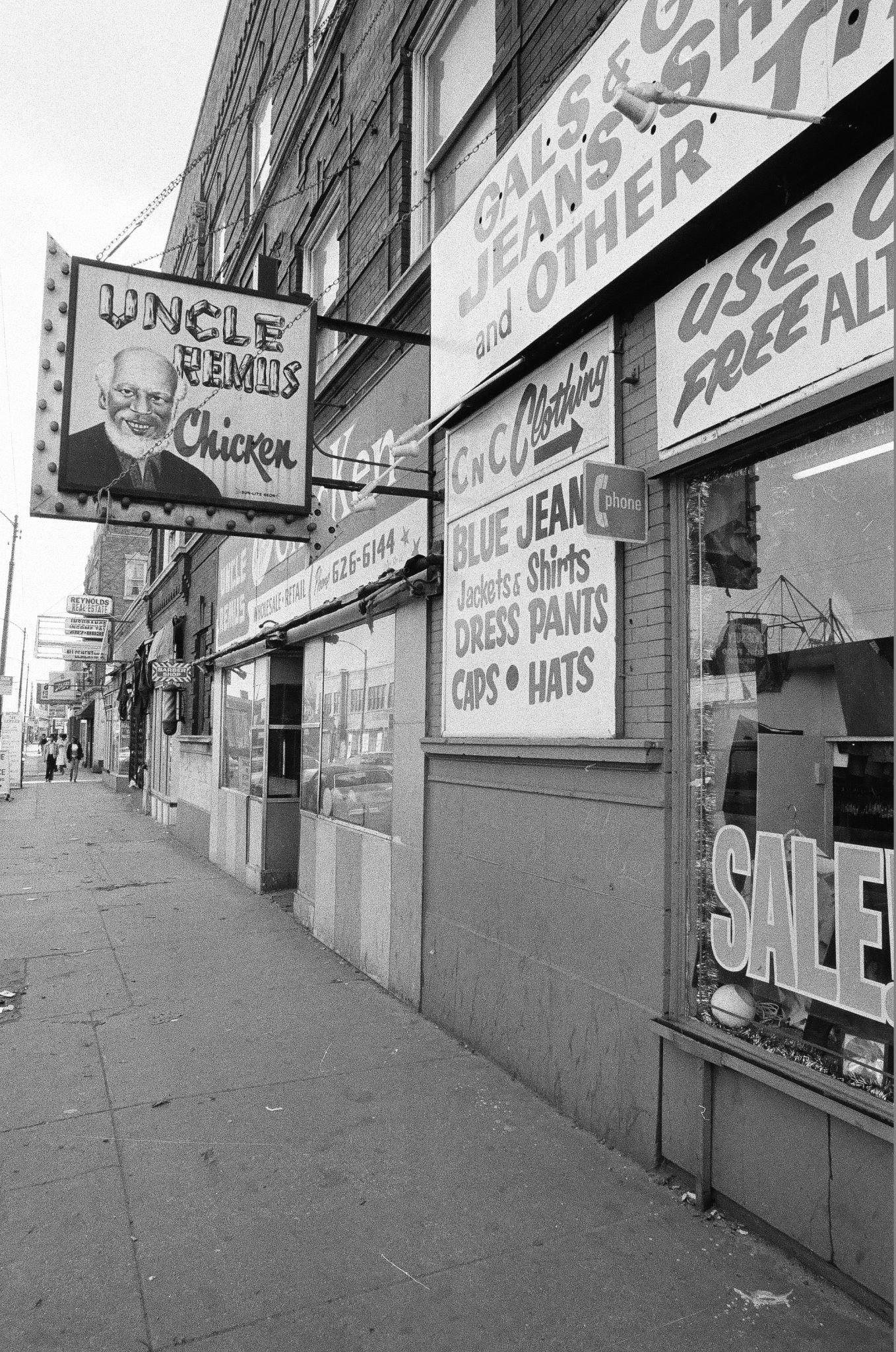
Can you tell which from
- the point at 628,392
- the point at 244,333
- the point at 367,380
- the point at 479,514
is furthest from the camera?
the point at 367,380

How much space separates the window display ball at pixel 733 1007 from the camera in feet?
11.9

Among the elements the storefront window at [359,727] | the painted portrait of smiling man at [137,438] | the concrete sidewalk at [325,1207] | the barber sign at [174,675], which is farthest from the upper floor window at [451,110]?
the barber sign at [174,675]

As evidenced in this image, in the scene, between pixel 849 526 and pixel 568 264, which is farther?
pixel 568 264

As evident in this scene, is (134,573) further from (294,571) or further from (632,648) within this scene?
(632,648)

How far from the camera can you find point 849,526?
135 inches

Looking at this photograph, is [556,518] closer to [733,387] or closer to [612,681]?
[612,681]

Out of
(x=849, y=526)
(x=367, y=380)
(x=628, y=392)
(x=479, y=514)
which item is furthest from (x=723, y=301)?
(x=367, y=380)

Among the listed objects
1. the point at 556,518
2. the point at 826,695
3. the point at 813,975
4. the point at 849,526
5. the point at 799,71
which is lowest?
the point at 813,975

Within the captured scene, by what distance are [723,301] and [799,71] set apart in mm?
791

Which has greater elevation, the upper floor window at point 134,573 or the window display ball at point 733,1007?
the upper floor window at point 134,573

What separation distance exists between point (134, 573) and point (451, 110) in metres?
30.4

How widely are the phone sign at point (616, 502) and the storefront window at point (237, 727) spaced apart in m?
8.29

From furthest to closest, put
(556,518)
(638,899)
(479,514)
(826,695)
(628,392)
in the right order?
(479,514) → (556,518) → (628,392) → (638,899) → (826,695)

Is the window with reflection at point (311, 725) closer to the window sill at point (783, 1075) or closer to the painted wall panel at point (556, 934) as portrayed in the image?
the painted wall panel at point (556, 934)
